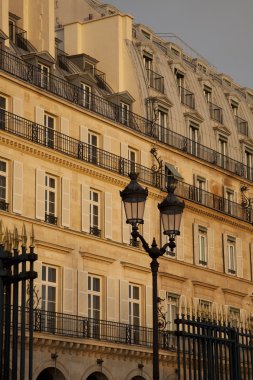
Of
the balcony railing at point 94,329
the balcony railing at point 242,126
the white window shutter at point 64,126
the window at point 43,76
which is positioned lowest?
the balcony railing at point 94,329

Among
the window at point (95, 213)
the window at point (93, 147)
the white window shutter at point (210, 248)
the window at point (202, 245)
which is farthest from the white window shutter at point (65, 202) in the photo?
the white window shutter at point (210, 248)

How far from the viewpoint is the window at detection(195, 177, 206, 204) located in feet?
167

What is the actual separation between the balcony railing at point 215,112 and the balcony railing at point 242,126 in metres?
2.12

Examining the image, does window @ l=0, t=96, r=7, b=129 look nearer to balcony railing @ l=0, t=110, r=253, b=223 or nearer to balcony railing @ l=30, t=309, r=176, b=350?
balcony railing @ l=0, t=110, r=253, b=223

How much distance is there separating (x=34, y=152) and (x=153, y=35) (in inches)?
686

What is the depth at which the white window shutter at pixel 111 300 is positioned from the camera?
4338 centimetres

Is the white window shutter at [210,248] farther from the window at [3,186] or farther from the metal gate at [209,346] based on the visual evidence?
the metal gate at [209,346]

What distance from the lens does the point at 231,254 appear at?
53.5 metres

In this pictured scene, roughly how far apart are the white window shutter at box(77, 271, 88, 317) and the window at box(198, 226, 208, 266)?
9593 millimetres

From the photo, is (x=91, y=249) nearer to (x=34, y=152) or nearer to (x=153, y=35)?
(x=34, y=152)

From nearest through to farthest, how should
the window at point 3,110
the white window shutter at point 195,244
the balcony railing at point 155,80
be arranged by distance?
the window at point 3,110 < the white window shutter at point 195,244 < the balcony railing at point 155,80

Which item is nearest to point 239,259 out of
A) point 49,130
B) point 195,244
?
point 195,244

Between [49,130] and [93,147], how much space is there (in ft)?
9.84

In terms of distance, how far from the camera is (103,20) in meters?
50.7
